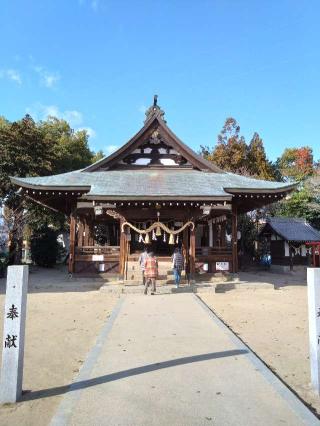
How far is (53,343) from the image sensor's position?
6.68m

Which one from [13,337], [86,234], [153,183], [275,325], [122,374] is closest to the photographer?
[13,337]

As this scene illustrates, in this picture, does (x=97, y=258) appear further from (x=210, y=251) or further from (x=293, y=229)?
(x=293, y=229)

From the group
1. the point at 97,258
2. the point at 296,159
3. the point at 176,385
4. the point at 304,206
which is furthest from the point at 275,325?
the point at 296,159

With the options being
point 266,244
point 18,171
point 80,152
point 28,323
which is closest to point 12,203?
point 18,171

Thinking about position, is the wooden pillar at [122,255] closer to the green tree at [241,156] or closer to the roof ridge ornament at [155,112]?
the roof ridge ornament at [155,112]

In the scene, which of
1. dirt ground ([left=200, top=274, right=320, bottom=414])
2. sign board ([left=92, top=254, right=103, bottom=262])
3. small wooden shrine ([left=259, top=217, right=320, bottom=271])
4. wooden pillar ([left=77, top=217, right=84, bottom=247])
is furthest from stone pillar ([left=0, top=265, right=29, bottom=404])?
small wooden shrine ([left=259, top=217, right=320, bottom=271])

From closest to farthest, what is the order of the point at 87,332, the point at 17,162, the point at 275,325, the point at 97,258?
the point at 87,332 → the point at 275,325 → the point at 97,258 → the point at 17,162

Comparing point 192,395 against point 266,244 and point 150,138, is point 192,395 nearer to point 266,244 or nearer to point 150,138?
point 150,138

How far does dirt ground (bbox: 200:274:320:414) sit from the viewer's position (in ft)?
16.9

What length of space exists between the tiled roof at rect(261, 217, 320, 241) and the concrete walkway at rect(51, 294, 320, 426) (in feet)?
64.6

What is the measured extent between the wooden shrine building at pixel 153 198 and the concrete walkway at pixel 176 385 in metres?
7.97

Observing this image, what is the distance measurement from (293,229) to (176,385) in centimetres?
2379

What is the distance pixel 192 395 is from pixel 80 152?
105ft

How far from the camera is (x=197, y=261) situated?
16266 mm
